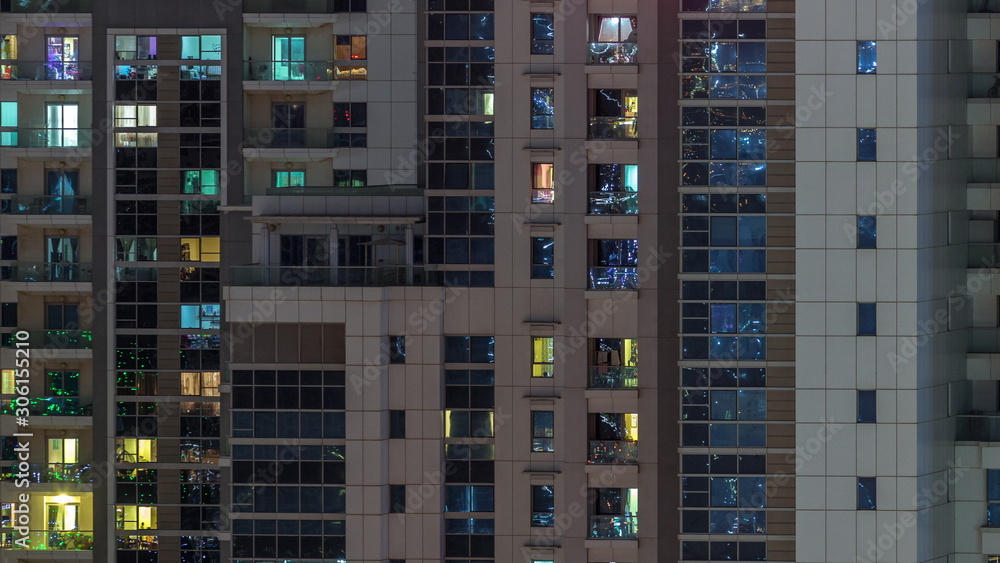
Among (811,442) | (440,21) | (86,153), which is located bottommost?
(811,442)

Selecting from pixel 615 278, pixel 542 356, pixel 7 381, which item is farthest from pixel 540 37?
pixel 7 381

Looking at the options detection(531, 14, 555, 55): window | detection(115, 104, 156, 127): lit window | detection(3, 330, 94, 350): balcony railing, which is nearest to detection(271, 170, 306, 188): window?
detection(115, 104, 156, 127): lit window

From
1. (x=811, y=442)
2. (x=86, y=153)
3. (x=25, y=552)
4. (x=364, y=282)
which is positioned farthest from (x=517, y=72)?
(x=25, y=552)

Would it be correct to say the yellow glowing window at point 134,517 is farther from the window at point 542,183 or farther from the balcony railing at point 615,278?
the balcony railing at point 615,278

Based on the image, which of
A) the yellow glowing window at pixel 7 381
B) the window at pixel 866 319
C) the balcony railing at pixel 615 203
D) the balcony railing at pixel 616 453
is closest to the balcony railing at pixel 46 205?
the yellow glowing window at pixel 7 381

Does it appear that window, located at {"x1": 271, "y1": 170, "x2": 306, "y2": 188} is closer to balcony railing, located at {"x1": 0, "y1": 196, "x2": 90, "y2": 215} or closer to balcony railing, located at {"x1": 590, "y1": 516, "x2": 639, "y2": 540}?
balcony railing, located at {"x1": 0, "y1": 196, "x2": 90, "y2": 215}

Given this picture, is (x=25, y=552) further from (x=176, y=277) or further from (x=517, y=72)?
(x=517, y=72)
